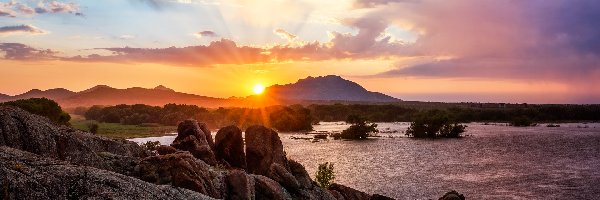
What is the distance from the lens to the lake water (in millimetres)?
80688

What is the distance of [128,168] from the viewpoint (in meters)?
30.4

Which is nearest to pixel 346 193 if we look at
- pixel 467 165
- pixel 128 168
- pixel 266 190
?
pixel 266 190

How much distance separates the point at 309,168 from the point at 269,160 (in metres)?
51.0

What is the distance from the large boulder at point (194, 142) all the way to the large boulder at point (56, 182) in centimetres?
2800

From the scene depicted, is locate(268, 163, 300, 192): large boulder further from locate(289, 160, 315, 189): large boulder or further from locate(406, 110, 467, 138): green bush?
locate(406, 110, 467, 138): green bush

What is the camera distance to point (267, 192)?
1393 inches

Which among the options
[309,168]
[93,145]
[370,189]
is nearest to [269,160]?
[93,145]

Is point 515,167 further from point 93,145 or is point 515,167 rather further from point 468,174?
point 93,145

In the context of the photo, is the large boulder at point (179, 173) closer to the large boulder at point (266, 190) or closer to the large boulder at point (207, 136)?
the large boulder at point (266, 190)

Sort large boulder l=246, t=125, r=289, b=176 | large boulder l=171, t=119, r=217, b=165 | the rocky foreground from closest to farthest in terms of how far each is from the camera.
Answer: the rocky foreground
large boulder l=171, t=119, r=217, b=165
large boulder l=246, t=125, r=289, b=176

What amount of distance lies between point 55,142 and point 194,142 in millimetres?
24041

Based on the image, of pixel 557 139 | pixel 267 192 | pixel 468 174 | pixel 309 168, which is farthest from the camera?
pixel 557 139

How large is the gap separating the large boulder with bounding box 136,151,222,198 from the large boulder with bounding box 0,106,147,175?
62.5 inches

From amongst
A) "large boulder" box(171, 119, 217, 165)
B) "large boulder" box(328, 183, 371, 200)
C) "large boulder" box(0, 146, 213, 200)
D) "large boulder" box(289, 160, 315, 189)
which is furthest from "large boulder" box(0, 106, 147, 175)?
"large boulder" box(328, 183, 371, 200)
